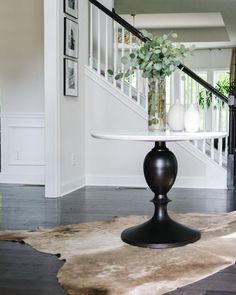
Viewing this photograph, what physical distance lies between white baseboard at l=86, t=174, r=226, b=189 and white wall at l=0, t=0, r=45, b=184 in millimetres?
637

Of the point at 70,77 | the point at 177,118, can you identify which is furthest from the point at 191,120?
the point at 70,77

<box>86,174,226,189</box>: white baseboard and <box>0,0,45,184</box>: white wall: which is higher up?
<box>0,0,45,184</box>: white wall

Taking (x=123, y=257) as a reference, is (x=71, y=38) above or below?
above

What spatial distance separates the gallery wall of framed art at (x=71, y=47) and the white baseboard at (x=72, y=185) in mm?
945

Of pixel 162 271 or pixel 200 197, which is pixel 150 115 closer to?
pixel 162 271

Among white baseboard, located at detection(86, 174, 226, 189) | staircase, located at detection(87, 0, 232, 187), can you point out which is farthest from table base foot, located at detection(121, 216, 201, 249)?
staircase, located at detection(87, 0, 232, 187)

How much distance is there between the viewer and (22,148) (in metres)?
5.48

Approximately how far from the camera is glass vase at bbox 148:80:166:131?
3045mm

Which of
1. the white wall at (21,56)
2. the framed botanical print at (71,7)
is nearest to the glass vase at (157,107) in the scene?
the framed botanical print at (71,7)

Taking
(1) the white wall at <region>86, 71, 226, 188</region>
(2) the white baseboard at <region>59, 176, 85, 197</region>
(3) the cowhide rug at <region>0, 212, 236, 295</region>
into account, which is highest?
(1) the white wall at <region>86, 71, 226, 188</region>

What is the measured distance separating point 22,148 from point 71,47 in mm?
1369

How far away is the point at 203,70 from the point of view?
12.9m

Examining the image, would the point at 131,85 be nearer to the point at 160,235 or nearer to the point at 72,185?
the point at 72,185

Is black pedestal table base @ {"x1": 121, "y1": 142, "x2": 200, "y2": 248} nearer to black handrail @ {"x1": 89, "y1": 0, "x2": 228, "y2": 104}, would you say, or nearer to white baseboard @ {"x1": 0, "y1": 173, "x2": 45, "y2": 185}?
black handrail @ {"x1": 89, "y1": 0, "x2": 228, "y2": 104}
